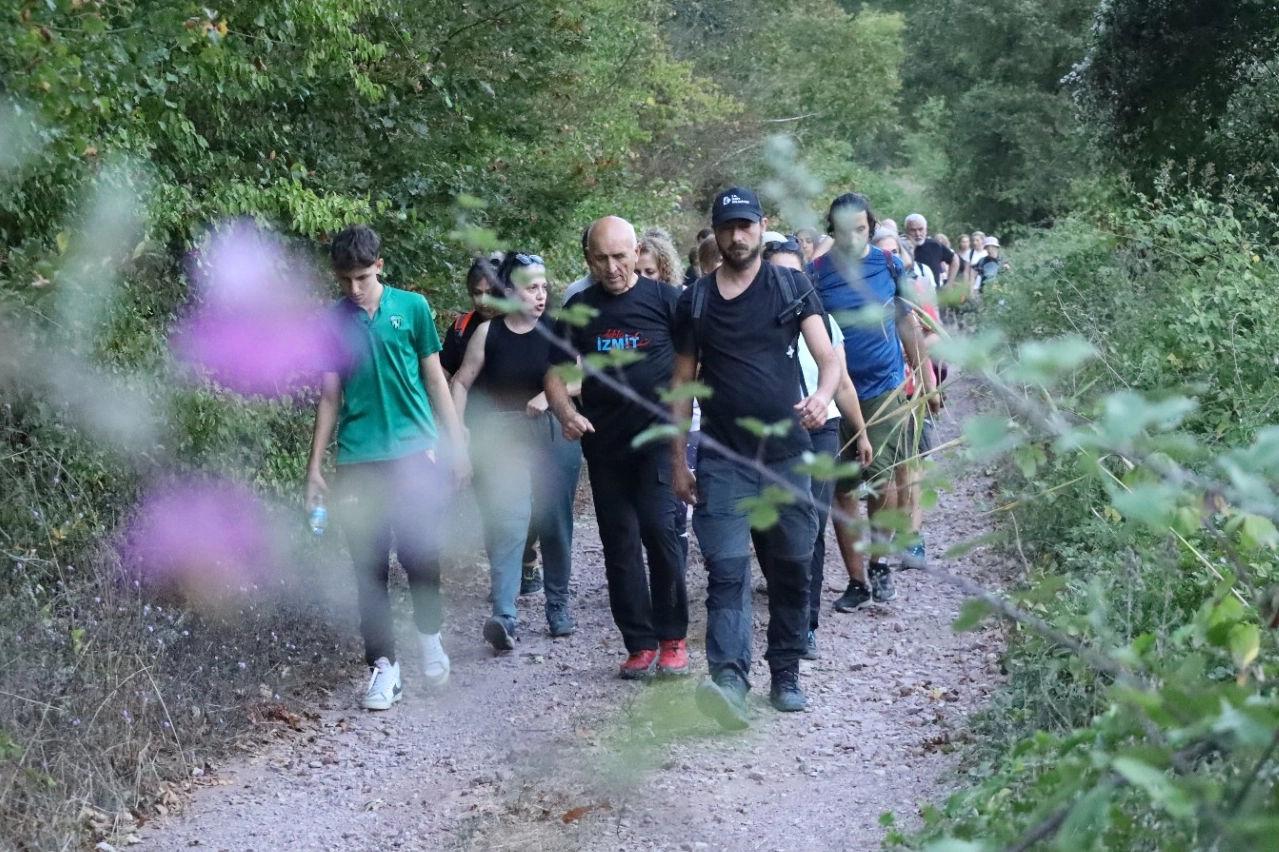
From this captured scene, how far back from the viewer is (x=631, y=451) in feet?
23.4

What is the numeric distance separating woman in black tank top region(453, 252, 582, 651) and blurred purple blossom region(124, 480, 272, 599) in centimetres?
119

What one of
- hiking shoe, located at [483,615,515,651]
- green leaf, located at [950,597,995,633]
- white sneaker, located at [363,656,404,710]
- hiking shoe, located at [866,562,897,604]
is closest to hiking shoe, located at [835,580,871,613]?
hiking shoe, located at [866,562,897,604]

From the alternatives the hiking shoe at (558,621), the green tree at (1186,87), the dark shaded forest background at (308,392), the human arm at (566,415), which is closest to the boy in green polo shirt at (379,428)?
the human arm at (566,415)

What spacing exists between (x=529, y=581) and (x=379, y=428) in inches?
123

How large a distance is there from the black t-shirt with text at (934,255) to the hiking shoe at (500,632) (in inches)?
464

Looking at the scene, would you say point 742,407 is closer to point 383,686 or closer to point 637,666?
point 637,666

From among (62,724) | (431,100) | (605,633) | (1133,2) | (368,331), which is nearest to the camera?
(62,724)

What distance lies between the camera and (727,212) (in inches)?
246

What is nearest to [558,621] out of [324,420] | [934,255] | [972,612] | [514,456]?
[514,456]

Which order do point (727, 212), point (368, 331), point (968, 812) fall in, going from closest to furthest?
point (968, 812)
point (727, 212)
point (368, 331)

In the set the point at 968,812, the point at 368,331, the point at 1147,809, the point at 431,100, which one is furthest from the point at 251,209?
the point at 1147,809

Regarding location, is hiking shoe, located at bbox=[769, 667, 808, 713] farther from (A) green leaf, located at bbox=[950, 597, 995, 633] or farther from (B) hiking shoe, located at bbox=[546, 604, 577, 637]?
(A) green leaf, located at bbox=[950, 597, 995, 633]

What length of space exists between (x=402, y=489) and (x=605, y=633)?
6.80 feet

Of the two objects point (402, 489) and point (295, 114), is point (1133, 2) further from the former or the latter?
point (402, 489)
